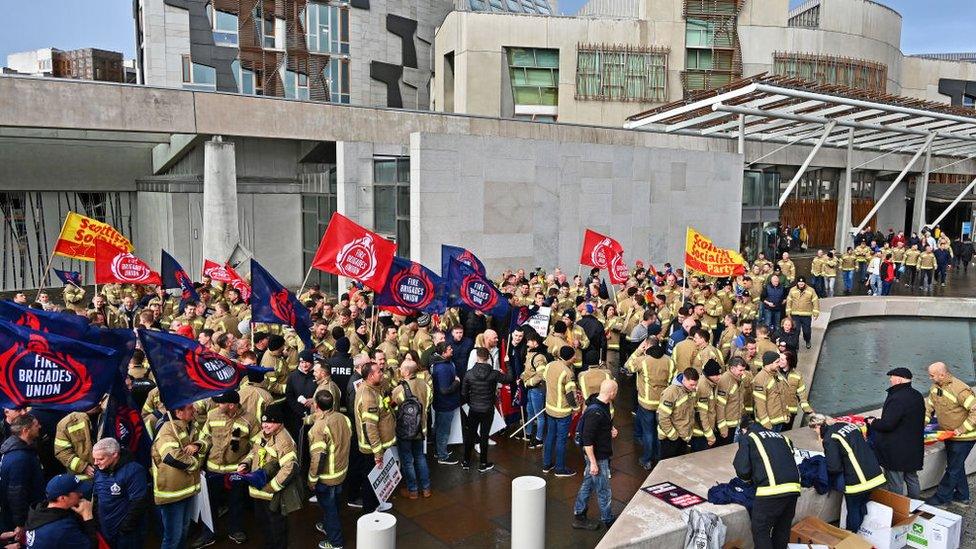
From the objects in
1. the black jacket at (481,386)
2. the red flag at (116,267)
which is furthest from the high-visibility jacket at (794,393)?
the red flag at (116,267)

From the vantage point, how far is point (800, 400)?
10.1 meters

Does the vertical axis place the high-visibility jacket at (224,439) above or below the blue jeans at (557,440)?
above

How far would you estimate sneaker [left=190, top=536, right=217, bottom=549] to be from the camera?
758cm

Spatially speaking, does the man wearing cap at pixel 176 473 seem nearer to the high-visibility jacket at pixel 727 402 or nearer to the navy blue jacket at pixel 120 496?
the navy blue jacket at pixel 120 496

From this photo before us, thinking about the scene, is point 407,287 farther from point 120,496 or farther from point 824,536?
point 824,536

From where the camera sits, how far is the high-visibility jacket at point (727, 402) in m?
9.41

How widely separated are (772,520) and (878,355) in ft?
40.0

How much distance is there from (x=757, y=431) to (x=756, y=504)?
688mm

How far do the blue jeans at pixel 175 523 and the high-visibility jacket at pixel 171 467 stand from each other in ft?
0.41

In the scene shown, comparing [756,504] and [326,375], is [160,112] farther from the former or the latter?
[756,504]

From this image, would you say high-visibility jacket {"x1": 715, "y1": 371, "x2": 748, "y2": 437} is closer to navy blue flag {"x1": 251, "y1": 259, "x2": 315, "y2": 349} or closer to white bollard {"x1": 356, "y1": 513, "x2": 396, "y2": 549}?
white bollard {"x1": 356, "y1": 513, "x2": 396, "y2": 549}

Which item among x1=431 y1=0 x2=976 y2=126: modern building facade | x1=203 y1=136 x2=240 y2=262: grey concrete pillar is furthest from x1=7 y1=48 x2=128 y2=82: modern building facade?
x1=203 y1=136 x2=240 y2=262: grey concrete pillar

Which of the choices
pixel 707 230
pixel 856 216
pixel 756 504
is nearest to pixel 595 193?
pixel 707 230

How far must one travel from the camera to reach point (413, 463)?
9.02 meters
